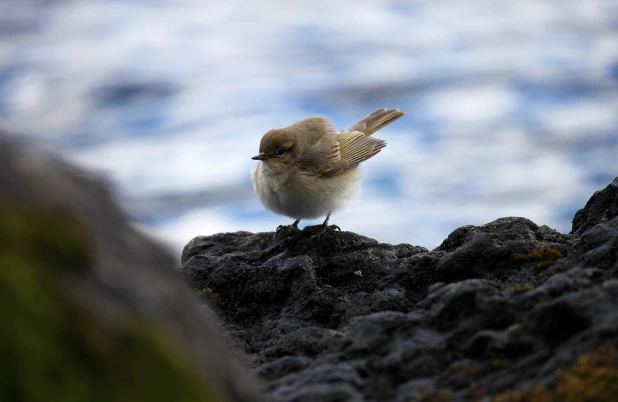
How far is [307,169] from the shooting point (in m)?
8.81

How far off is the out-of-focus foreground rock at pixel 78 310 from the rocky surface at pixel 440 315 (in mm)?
826

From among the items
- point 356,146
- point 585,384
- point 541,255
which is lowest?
point 585,384

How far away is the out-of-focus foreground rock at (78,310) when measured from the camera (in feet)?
7.60

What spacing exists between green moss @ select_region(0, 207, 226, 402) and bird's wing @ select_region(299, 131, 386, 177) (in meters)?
6.31

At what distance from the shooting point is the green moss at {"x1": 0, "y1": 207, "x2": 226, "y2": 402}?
2.30 m

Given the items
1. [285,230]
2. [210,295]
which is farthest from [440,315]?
[285,230]

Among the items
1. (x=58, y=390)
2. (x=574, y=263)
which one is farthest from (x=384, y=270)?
(x=58, y=390)

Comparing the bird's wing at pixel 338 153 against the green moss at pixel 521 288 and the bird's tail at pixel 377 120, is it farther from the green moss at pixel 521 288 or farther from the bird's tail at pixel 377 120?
the green moss at pixel 521 288

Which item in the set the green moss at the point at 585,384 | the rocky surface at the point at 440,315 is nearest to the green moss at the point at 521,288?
the rocky surface at the point at 440,315

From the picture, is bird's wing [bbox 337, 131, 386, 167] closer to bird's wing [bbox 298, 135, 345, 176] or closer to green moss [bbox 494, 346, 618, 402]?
bird's wing [bbox 298, 135, 345, 176]

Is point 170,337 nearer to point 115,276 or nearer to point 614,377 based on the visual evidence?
point 115,276

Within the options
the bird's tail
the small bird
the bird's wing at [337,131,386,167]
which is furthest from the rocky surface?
the bird's tail

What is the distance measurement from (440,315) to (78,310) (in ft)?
6.73

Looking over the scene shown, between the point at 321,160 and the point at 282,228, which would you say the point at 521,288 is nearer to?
the point at 282,228
